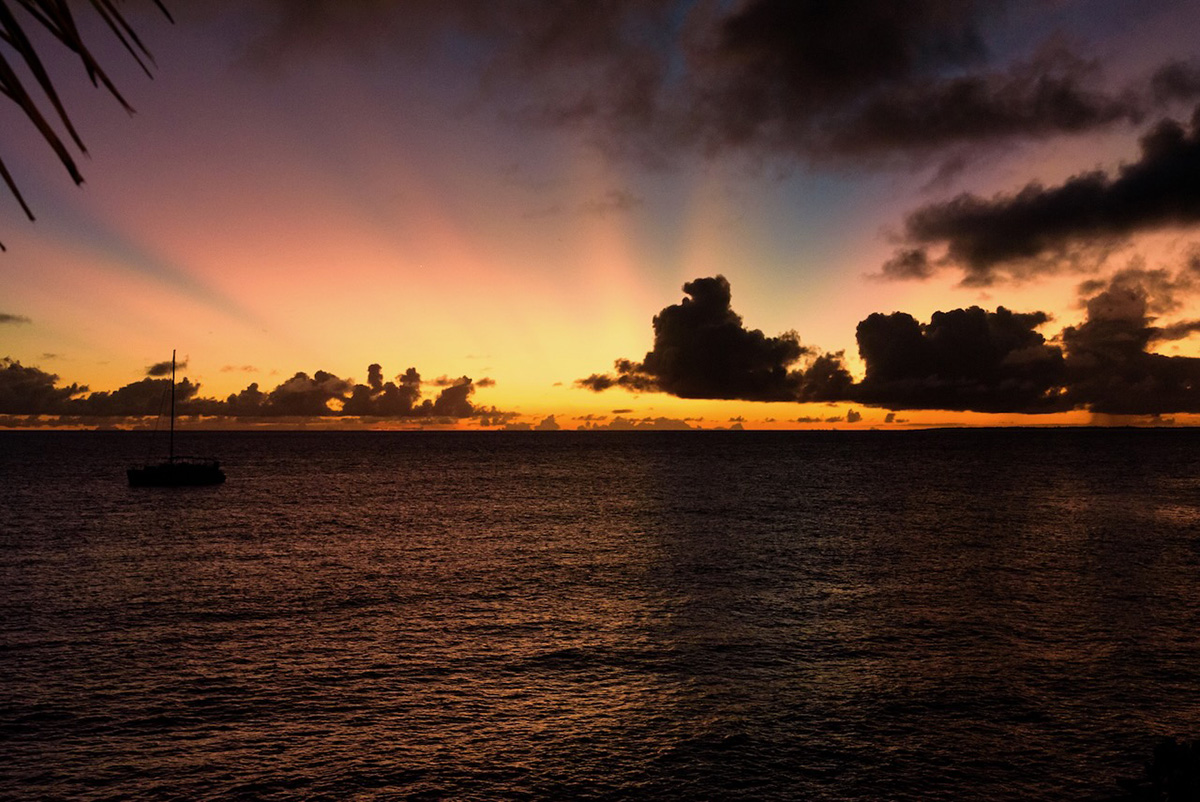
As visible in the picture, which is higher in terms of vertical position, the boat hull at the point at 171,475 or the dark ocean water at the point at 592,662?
the boat hull at the point at 171,475

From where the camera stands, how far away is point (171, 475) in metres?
131

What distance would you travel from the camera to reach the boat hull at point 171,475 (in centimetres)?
13050

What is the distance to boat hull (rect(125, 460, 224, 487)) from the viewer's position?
130 meters

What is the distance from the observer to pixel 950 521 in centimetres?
9762

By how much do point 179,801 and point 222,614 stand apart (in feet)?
82.4

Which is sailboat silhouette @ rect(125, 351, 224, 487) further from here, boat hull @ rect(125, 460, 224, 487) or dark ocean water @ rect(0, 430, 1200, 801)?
dark ocean water @ rect(0, 430, 1200, 801)

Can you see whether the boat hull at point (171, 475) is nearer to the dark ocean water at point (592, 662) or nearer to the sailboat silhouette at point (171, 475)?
the sailboat silhouette at point (171, 475)

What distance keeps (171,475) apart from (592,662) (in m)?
113

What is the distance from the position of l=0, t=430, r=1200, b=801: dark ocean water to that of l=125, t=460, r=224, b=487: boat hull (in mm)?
44339

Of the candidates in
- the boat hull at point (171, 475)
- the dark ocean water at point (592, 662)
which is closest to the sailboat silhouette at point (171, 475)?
the boat hull at point (171, 475)

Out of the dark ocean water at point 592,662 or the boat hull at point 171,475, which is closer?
the dark ocean water at point 592,662

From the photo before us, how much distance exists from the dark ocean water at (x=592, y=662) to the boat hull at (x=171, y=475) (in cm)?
4434

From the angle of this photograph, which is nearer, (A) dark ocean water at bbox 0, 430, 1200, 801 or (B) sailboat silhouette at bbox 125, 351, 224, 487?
(A) dark ocean water at bbox 0, 430, 1200, 801

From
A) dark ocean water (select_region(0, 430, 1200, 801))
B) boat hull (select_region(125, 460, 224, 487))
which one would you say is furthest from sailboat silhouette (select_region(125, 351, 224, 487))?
dark ocean water (select_region(0, 430, 1200, 801))
